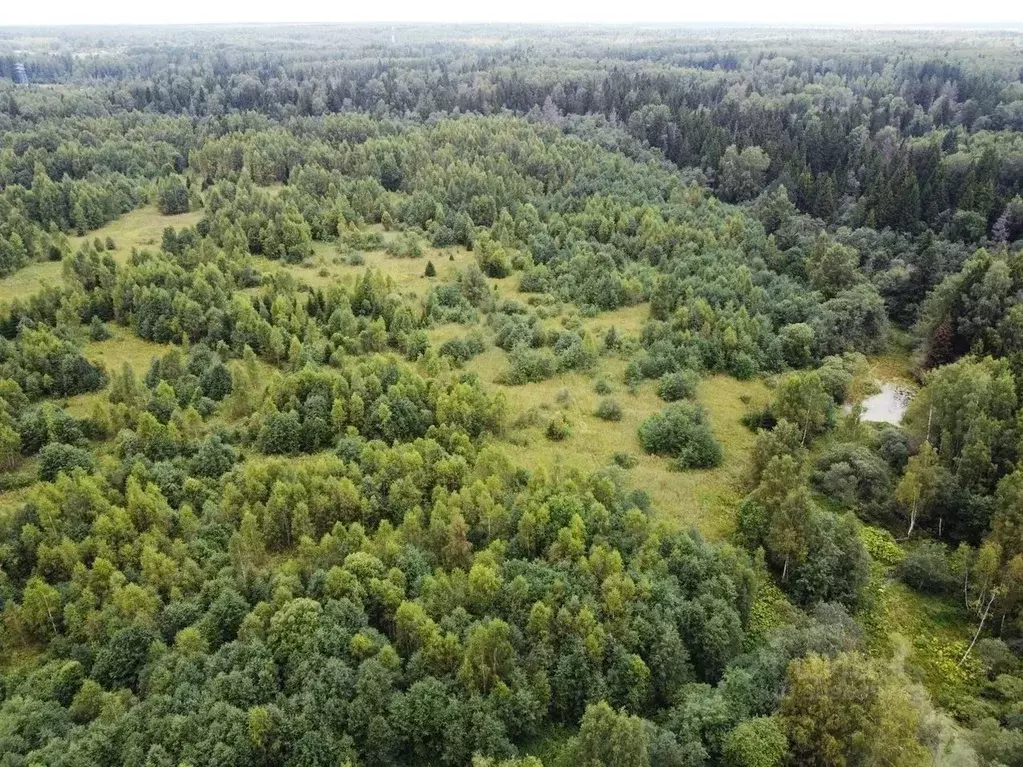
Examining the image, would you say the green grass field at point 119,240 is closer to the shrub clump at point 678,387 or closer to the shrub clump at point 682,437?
the shrub clump at point 678,387

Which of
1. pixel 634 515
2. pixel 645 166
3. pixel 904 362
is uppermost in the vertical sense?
pixel 645 166

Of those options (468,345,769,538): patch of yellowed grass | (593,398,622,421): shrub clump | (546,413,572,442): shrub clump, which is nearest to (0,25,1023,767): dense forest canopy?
(546,413,572,442): shrub clump

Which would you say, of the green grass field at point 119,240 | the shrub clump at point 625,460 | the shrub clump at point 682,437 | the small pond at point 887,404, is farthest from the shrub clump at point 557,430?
the green grass field at point 119,240

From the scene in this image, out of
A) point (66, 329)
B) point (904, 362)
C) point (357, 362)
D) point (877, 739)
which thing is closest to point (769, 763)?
point (877, 739)

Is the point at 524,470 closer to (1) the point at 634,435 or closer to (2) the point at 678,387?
(1) the point at 634,435

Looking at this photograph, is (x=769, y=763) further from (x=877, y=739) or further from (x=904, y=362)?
(x=904, y=362)

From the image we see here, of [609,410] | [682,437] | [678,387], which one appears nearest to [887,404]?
[678,387]
